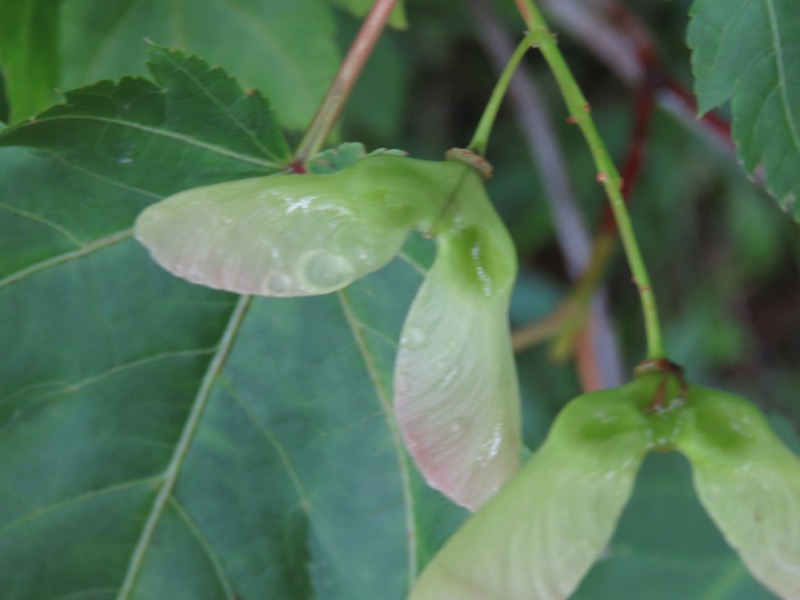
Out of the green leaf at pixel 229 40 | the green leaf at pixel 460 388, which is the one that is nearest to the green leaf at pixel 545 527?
the green leaf at pixel 460 388

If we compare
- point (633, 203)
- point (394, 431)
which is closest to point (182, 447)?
point (394, 431)

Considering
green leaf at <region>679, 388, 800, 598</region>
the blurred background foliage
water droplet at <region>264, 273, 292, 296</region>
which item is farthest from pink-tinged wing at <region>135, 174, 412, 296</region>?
the blurred background foliage

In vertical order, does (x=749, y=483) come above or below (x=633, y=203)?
below

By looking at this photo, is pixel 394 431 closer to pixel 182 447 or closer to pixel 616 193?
pixel 182 447

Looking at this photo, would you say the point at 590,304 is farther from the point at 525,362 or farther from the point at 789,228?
the point at 789,228

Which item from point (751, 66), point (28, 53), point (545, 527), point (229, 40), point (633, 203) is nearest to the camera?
point (545, 527)

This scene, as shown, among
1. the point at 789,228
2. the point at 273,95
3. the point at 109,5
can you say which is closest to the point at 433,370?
the point at 273,95
